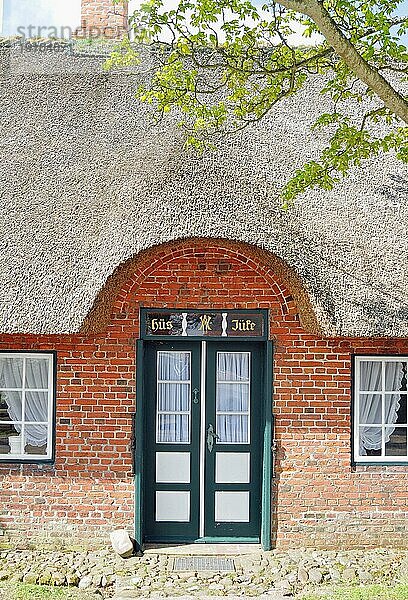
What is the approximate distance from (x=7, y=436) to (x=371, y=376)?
432 centimetres

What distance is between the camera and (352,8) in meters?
7.77

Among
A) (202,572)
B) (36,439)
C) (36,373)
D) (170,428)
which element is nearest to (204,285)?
(170,428)

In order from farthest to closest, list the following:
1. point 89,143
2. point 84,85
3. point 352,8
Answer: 1. point 84,85
2. point 89,143
3. point 352,8

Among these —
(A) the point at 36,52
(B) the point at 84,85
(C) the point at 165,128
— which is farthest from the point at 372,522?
(A) the point at 36,52

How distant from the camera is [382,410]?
9727 millimetres

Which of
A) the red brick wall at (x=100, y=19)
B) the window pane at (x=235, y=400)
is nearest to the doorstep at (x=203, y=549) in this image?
the window pane at (x=235, y=400)

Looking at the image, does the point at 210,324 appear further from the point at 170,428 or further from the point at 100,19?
the point at 100,19

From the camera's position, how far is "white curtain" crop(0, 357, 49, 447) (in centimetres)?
966

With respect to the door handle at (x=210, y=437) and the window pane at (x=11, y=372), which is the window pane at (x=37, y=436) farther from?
the door handle at (x=210, y=437)

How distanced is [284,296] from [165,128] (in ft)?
8.92

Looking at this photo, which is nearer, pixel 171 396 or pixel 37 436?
pixel 37 436

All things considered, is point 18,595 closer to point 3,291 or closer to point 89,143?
point 3,291

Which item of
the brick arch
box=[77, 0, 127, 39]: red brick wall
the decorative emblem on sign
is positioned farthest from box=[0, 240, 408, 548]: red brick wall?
box=[77, 0, 127, 39]: red brick wall

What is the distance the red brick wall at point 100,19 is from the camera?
41.4 ft
